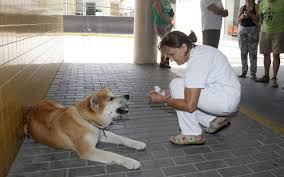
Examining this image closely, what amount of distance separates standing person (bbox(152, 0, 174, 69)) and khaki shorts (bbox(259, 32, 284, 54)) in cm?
265

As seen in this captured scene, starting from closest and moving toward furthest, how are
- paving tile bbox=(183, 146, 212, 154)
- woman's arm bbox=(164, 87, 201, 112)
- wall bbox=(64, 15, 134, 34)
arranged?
woman's arm bbox=(164, 87, 201, 112) < paving tile bbox=(183, 146, 212, 154) < wall bbox=(64, 15, 134, 34)

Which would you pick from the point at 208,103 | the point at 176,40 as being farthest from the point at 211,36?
the point at 176,40

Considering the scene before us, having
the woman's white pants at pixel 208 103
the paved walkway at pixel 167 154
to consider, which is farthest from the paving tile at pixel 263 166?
the woman's white pants at pixel 208 103

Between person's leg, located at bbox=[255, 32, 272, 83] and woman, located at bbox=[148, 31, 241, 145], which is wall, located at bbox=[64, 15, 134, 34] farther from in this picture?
woman, located at bbox=[148, 31, 241, 145]

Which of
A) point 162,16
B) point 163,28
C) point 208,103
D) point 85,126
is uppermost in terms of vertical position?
point 162,16

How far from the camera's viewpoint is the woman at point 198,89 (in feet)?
11.2

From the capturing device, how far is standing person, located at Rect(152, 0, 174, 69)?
9.06 metres

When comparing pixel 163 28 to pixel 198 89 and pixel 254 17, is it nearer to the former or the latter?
pixel 254 17

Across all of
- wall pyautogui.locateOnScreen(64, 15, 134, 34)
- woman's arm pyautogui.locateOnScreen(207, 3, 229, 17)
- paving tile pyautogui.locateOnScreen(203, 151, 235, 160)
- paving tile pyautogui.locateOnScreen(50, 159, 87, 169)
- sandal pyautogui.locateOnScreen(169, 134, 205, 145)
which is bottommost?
paving tile pyautogui.locateOnScreen(50, 159, 87, 169)

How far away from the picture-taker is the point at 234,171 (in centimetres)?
334

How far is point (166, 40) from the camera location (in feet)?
11.3

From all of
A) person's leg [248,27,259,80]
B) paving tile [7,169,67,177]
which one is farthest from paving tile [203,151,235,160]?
person's leg [248,27,259,80]

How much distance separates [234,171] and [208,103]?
2.62 ft

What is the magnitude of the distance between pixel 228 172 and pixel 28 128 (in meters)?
2.26
